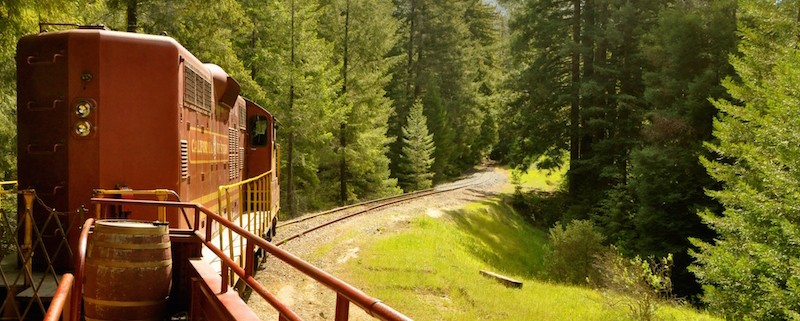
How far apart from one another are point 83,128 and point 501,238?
722 inches

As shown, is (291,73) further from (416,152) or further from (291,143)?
(416,152)

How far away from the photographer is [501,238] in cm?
2248

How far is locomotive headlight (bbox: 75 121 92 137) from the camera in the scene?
21.6ft

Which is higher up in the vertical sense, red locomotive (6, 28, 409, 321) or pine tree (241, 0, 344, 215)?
pine tree (241, 0, 344, 215)

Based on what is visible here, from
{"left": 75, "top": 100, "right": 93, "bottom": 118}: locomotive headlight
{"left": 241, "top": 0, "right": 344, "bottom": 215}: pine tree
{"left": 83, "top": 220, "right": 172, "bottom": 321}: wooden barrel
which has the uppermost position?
{"left": 241, "top": 0, "right": 344, "bottom": 215}: pine tree

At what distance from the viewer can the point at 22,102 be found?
667cm

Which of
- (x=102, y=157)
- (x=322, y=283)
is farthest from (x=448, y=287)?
(x=322, y=283)

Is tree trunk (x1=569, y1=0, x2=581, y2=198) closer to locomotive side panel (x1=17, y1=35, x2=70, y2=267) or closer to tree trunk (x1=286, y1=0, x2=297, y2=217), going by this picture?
tree trunk (x1=286, y1=0, x2=297, y2=217)

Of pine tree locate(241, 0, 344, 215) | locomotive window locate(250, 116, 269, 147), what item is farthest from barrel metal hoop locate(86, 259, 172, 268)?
pine tree locate(241, 0, 344, 215)

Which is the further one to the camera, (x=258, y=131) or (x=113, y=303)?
(x=258, y=131)

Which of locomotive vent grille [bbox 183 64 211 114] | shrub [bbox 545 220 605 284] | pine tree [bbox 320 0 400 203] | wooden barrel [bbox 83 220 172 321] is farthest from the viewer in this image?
pine tree [bbox 320 0 400 203]

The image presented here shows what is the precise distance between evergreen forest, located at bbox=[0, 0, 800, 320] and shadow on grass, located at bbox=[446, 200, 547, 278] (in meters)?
2.21

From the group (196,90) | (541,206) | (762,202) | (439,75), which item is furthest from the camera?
(439,75)

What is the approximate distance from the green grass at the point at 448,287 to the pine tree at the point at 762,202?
131 centimetres
